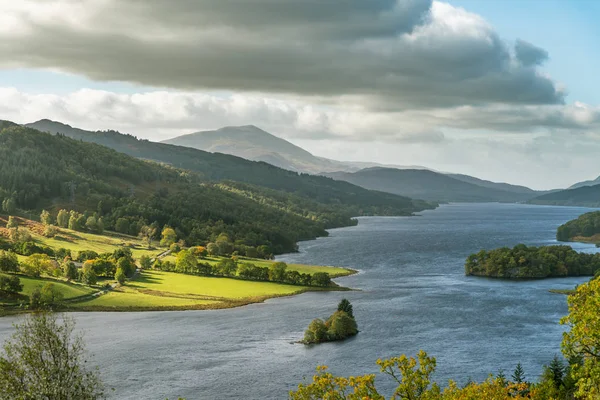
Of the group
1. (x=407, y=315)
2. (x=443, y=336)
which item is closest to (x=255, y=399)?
(x=443, y=336)

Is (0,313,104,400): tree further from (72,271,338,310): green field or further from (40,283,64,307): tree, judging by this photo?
(72,271,338,310): green field

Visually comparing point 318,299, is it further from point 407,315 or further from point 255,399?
point 255,399

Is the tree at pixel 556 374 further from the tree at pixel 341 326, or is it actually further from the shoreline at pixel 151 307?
the shoreline at pixel 151 307

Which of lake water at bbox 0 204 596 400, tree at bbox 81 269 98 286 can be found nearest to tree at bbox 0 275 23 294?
lake water at bbox 0 204 596 400

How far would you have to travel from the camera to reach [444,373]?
10200cm

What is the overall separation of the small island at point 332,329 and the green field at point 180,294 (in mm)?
46162

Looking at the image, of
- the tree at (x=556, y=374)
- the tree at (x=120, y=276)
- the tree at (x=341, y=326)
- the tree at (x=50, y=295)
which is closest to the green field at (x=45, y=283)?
the tree at (x=50, y=295)

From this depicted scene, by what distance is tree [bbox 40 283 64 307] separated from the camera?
157m

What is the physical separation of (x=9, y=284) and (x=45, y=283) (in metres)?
11.4

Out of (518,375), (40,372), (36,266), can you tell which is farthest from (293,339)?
(36,266)

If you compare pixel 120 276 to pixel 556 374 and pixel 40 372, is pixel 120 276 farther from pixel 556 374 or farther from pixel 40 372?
pixel 40 372

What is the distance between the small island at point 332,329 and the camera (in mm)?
128750

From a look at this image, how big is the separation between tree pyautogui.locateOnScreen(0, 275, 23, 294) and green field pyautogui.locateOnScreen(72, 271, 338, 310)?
615 inches

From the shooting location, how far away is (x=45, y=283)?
168 metres
